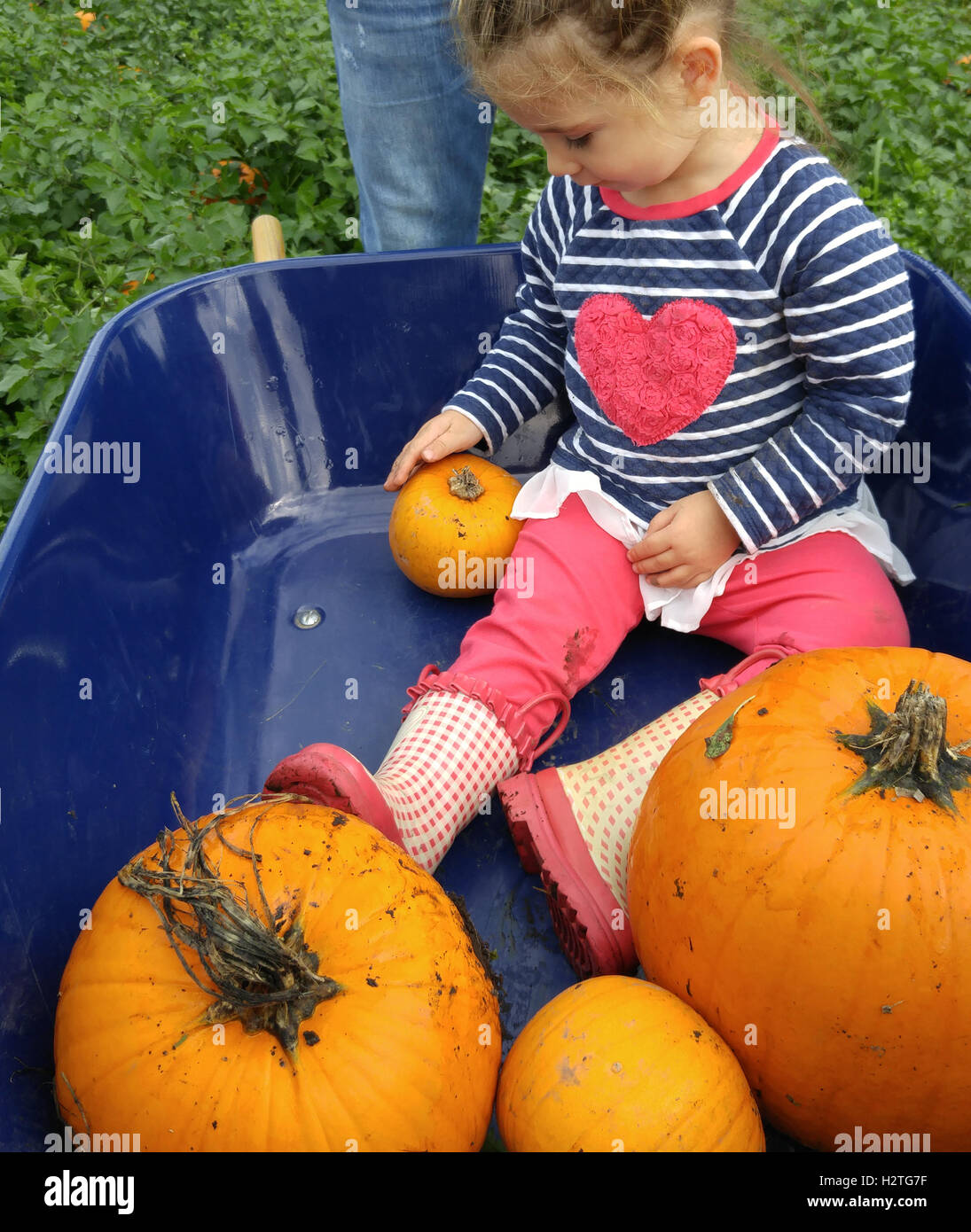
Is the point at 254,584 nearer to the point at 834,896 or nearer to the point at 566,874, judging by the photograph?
the point at 566,874

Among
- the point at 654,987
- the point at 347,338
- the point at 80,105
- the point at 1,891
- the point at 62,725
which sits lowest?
the point at 654,987

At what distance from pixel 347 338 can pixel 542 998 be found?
3.79ft

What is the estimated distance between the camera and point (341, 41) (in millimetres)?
1846

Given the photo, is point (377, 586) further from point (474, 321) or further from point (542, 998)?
point (542, 998)

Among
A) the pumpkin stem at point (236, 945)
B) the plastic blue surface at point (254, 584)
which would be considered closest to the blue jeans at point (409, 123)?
the plastic blue surface at point (254, 584)

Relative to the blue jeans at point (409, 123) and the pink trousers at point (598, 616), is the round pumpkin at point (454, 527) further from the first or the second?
the blue jeans at point (409, 123)

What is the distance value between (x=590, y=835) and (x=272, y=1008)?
51 centimetres

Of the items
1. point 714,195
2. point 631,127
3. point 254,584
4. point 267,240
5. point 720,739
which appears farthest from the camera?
point 267,240

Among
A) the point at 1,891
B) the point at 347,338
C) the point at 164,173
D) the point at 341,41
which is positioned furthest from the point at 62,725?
the point at 164,173

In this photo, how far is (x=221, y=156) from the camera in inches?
102

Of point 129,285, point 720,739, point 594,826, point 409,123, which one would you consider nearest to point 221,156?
point 129,285

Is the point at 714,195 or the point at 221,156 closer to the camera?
the point at 714,195

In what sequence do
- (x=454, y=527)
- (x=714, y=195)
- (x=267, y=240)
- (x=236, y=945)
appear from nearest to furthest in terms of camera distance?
1. (x=236, y=945)
2. (x=714, y=195)
3. (x=454, y=527)
4. (x=267, y=240)
